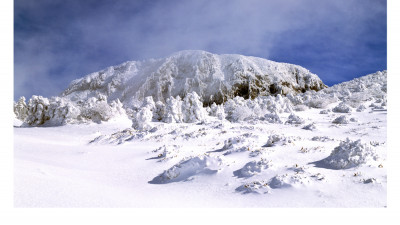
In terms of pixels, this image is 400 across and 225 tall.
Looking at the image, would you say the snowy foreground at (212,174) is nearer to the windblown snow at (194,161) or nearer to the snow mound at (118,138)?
the windblown snow at (194,161)

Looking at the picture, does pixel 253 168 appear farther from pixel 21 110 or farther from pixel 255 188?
pixel 21 110

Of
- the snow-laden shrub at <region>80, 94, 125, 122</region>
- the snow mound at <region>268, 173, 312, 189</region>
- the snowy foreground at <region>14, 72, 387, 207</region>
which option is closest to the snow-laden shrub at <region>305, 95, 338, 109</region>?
the snowy foreground at <region>14, 72, 387, 207</region>

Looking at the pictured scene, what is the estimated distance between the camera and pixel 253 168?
6.86 metres

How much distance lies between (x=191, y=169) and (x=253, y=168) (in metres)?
1.79

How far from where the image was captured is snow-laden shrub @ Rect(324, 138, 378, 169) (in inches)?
256

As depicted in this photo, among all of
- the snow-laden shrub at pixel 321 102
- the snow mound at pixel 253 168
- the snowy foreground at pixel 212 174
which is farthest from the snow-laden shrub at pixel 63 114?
the snow-laden shrub at pixel 321 102

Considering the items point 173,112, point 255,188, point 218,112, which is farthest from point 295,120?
point 255,188

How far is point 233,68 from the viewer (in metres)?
54.9

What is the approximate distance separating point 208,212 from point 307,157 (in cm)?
428

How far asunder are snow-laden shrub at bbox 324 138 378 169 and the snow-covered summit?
146 feet

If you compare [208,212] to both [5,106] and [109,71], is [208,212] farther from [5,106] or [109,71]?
[109,71]

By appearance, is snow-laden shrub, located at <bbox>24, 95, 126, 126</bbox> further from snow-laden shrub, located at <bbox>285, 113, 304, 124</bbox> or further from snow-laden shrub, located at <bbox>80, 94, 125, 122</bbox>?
snow-laden shrub, located at <bbox>285, 113, 304, 124</bbox>

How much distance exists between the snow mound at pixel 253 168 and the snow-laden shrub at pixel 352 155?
169cm

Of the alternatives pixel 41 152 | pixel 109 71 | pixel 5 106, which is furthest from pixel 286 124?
pixel 109 71
